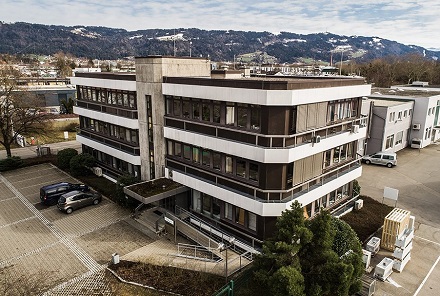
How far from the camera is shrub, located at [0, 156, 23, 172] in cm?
3747

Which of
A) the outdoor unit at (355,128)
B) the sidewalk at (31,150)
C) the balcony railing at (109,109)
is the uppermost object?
the balcony railing at (109,109)

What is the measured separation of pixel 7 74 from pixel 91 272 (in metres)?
39.6

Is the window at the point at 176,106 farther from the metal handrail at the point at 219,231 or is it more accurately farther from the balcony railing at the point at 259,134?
the metal handrail at the point at 219,231

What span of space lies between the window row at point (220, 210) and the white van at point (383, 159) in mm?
26253

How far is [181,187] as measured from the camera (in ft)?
79.2

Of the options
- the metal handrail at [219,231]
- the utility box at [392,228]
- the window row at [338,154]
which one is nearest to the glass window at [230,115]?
the window row at [338,154]

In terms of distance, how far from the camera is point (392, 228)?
70.1 ft

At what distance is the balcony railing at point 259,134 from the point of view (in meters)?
18.5

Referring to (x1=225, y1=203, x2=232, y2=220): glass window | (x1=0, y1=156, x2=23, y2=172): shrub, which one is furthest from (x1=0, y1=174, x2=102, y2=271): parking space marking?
(x1=0, y1=156, x2=23, y2=172): shrub

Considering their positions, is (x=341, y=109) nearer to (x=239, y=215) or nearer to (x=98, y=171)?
(x=239, y=215)

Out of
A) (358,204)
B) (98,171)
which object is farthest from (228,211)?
(98,171)

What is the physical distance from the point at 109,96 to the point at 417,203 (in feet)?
99.8

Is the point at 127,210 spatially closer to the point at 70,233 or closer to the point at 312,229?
the point at 70,233

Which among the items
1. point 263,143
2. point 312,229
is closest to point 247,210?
point 263,143
